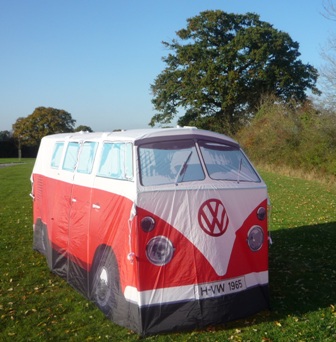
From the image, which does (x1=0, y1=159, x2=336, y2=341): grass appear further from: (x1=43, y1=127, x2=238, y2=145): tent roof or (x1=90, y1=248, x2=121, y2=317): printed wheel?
(x1=43, y1=127, x2=238, y2=145): tent roof

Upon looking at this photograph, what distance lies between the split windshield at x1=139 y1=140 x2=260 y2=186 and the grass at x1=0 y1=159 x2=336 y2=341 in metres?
1.77

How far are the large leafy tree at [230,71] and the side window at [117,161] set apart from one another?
39.6m

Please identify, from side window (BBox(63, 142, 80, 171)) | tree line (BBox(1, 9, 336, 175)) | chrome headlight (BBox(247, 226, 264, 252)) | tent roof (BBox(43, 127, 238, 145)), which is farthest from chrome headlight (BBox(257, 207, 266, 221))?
tree line (BBox(1, 9, 336, 175))

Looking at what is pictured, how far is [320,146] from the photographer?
26859 millimetres

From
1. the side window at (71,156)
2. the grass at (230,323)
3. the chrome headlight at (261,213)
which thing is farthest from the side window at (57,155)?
the chrome headlight at (261,213)

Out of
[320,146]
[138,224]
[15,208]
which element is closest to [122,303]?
[138,224]

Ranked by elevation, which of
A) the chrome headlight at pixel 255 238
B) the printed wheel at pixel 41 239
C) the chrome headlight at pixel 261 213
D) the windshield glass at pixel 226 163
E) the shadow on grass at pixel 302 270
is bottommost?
the shadow on grass at pixel 302 270

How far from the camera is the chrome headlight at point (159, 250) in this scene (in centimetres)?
525

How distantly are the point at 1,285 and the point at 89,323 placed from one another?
240 centimetres

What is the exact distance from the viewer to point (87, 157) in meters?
6.91

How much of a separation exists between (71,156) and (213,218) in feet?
10.1

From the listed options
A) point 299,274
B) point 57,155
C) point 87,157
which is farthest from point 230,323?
point 57,155

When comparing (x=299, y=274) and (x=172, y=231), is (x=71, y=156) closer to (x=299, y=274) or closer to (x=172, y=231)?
(x=172, y=231)

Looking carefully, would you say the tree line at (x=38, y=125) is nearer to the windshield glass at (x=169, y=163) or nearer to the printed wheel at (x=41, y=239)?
the printed wheel at (x=41, y=239)
